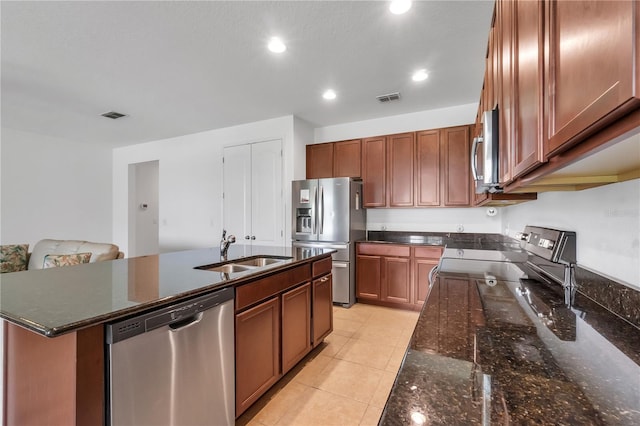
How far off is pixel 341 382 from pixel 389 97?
3.05 meters

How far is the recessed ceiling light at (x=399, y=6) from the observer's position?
76.2 inches

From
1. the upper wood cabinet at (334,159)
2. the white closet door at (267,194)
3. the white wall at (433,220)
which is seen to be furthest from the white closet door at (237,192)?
the white wall at (433,220)

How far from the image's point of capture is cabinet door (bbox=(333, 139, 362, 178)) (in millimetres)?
4180

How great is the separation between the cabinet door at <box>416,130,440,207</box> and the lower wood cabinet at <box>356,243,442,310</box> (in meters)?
0.66

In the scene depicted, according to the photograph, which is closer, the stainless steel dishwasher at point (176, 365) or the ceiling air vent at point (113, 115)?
the stainless steel dishwasher at point (176, 365)

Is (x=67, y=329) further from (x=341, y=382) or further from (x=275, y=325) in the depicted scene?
(x=341, y=382)

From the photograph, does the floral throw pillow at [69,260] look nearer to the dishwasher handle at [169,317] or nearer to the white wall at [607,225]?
the dishwasher handle at [169,317]

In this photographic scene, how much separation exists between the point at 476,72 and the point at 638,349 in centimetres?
288

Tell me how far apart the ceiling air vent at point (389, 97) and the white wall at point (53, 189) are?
224 inches

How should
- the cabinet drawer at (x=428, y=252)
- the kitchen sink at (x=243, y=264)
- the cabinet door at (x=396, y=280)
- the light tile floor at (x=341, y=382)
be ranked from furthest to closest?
the cabinet door at (x=396, y=280)
the cabinet drawer at (x=428, y=252)
the kitchen sink at (x=243, y=264)
the light tile floor at (x=341, y=382)

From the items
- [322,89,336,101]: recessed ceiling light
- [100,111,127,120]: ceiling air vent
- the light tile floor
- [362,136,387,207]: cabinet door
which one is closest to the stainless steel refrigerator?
[362,136,387,207]: cabinet door

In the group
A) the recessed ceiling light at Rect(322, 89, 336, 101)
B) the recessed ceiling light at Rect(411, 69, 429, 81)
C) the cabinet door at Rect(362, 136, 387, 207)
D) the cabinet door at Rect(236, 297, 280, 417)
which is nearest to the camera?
the cabinet door at Rect(236, 297, 280, 417)

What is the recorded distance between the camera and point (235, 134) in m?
4.71

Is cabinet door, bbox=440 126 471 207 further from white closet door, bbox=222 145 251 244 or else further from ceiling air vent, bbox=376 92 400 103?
white closet door, bbox=222 145 251 244
